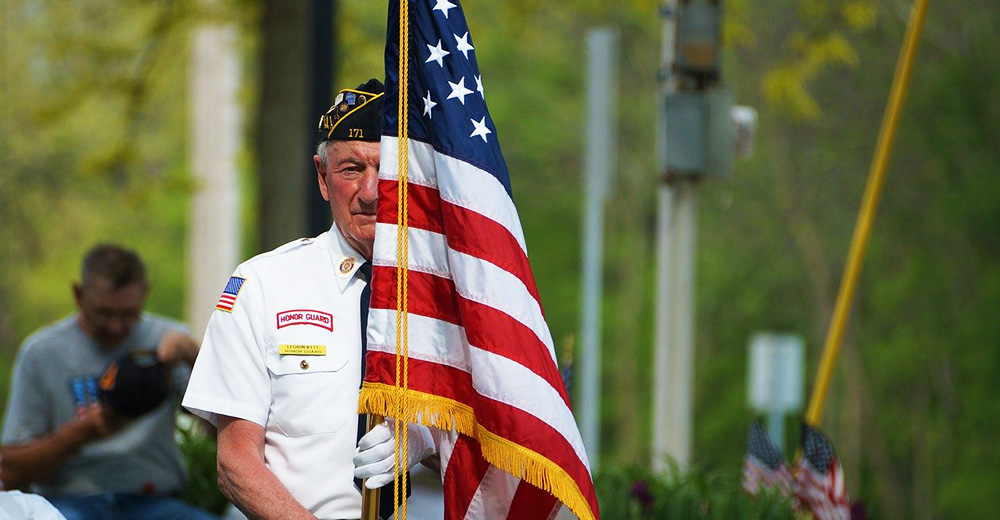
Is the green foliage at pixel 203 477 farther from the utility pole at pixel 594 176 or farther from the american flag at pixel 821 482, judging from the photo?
the utility pole at pixel 594 176

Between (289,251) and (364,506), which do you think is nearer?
(364,506)

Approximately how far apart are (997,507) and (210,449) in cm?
1961

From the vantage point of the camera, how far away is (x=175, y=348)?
5121mm

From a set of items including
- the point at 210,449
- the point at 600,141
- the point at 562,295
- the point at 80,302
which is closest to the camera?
the point at 80,302

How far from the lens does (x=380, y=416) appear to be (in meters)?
3.38

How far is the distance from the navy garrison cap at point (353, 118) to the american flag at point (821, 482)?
10.4 ft

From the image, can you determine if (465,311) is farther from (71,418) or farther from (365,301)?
(71,418)

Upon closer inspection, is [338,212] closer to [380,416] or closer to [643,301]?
[380,416]

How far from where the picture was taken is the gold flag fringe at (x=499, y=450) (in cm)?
338

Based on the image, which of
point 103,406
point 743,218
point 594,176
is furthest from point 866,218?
point 743,218

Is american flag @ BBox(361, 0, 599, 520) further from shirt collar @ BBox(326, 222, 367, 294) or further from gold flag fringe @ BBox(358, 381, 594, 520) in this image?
shirt collar @ BBox(326, 222, 367, 294)

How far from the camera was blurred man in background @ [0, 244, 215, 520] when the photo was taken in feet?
16.4

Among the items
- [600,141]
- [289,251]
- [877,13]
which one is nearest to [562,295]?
[877,13]

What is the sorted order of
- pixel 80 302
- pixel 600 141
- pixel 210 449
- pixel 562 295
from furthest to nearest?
pixel 562 295 < pixel 600 141 < pixel 210 449 < pixel 80 302
